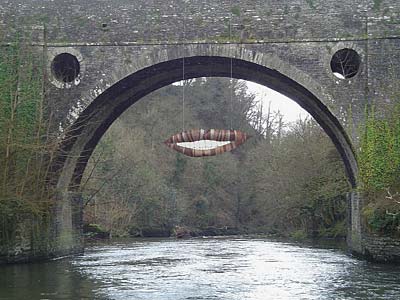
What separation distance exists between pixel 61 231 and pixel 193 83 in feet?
104

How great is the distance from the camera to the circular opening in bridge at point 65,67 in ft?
70.1

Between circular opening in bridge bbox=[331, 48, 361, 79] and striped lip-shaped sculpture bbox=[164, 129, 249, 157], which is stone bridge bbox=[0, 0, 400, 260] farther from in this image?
striped lip-shaped sculpture bbox=[164, 129, 249, 157]

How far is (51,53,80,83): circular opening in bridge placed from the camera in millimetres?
21375

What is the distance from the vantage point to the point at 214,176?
161 ft

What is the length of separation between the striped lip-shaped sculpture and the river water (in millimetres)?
2961

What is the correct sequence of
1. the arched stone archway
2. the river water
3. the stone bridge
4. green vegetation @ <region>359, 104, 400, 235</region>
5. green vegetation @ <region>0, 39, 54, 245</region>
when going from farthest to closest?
the arched stone archway < the stone bridge < green vegetation @ <region>359, 104, 400, 235</region> < green vegetation @ <region>0, 39, 54, 245</region> < the river water

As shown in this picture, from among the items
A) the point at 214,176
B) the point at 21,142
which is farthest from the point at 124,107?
the point at 214,176

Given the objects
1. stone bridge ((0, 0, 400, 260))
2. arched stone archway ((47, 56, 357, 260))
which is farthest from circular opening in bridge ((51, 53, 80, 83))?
arched stone archway ((47, 56, 357, 260))

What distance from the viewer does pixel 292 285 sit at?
47.6 feet

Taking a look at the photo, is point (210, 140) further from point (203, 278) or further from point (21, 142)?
point (21, 142)

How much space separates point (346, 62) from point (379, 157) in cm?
342

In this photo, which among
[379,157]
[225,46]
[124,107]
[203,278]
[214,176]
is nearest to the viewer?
[203,278]

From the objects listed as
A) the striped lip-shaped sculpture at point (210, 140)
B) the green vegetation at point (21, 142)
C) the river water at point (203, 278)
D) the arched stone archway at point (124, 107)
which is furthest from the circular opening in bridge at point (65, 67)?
the striped lip-shaped sculpture at point (210, 140)

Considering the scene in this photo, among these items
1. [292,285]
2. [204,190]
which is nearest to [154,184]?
[204,190]
